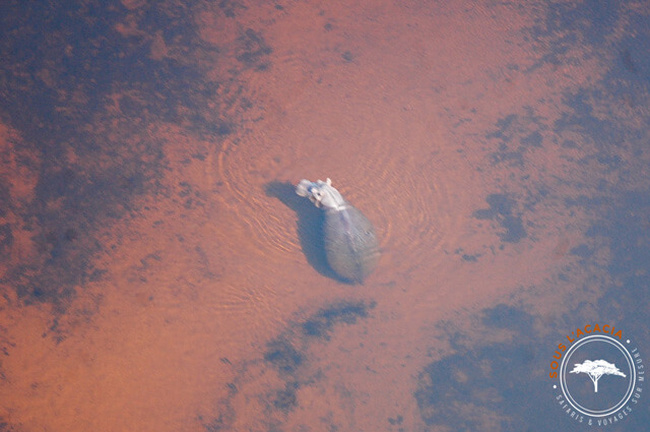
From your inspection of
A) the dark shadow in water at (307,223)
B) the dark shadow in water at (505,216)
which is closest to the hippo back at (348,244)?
the dark shadow in water at (307,223)

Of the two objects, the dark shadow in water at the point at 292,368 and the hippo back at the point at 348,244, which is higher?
the hippo back at the point at 348,244

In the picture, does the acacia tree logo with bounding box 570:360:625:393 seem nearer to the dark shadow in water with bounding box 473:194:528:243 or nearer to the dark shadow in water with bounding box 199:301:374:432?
the dark shadow in water with bounding box 473:194:528:243

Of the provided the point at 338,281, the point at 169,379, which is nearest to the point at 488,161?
the point at 338,281

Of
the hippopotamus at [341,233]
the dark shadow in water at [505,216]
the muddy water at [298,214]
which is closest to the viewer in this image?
the muddy water at [298,214]

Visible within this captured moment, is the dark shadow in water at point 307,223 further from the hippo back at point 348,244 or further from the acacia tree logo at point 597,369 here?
the acacia tree logo at point 597,369

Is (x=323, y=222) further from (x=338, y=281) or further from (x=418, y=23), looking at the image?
(x=418, y=23)

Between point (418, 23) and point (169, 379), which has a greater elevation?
point (418, 23)
